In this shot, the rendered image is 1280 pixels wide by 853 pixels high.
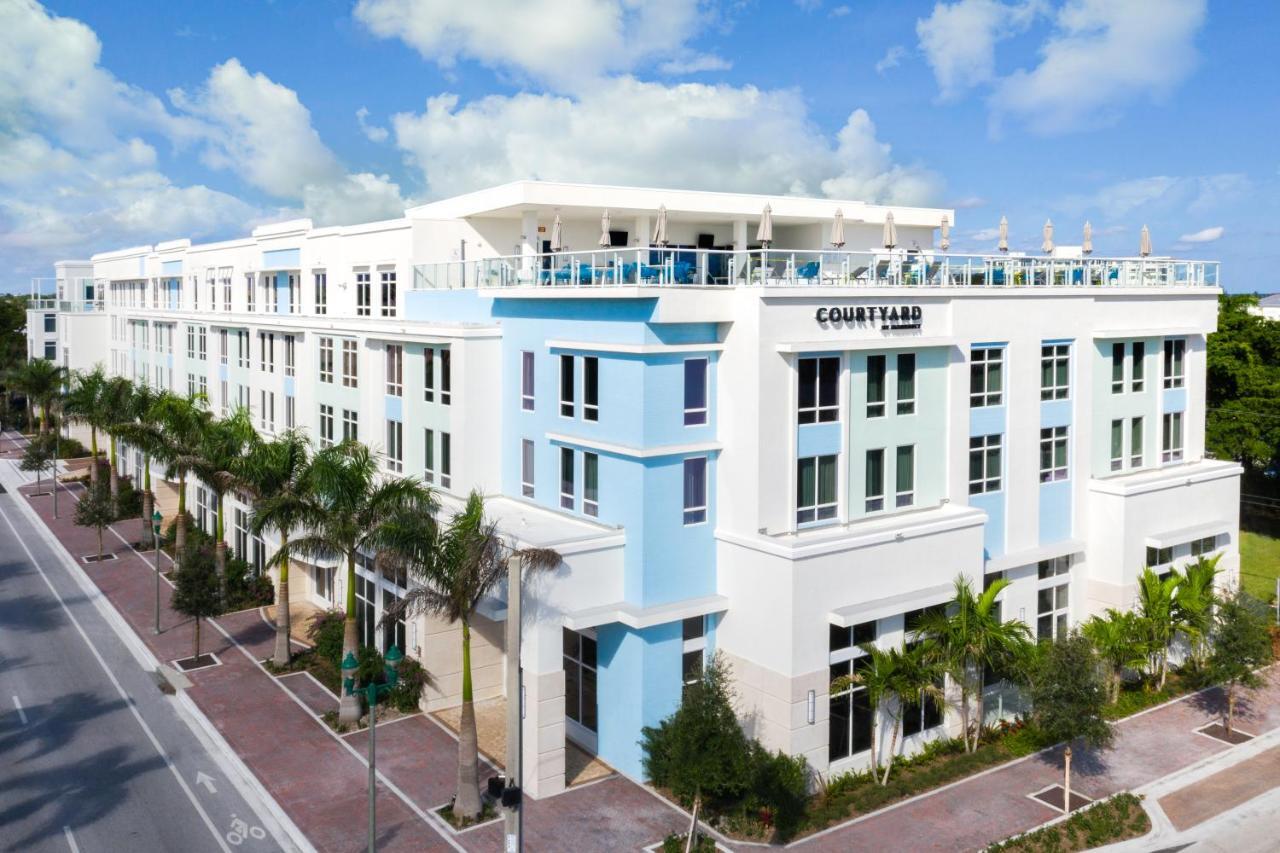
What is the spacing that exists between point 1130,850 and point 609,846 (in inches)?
426

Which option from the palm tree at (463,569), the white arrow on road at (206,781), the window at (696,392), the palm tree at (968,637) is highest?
the window at (696,392)

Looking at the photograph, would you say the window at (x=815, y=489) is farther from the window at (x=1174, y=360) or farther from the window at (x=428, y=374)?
the window at (x=1174, y=360)

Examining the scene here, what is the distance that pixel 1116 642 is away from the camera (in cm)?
2928

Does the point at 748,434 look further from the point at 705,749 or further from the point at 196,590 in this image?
the point at 196,590

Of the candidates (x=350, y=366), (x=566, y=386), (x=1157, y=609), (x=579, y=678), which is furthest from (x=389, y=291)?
(x=1157, y=609)

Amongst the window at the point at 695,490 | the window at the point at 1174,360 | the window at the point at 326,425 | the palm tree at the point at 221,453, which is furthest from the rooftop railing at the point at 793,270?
the palm tree at the point at 221,453

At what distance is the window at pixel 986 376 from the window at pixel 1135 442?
6.97 meters

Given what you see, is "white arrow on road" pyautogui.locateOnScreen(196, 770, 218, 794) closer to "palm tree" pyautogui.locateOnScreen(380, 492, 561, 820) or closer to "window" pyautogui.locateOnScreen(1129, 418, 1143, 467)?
"palm tree" pyautogui.locateOnScreen(380, 492, 561, 820)

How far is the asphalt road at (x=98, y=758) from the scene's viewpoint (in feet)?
74.4

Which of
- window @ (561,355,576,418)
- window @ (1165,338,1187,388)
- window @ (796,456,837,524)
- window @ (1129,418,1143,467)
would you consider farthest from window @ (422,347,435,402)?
window @ (1165,338,1187,388)

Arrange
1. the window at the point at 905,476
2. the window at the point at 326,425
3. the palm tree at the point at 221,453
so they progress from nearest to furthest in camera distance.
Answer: the window at the point at 905,476 → the palm tree at the point at 221,453 → the window at the point at 326,425

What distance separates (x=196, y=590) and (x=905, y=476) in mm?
21309

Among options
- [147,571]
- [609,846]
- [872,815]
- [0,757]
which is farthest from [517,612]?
[147,571]

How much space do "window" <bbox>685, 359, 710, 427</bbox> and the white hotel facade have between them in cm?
6
